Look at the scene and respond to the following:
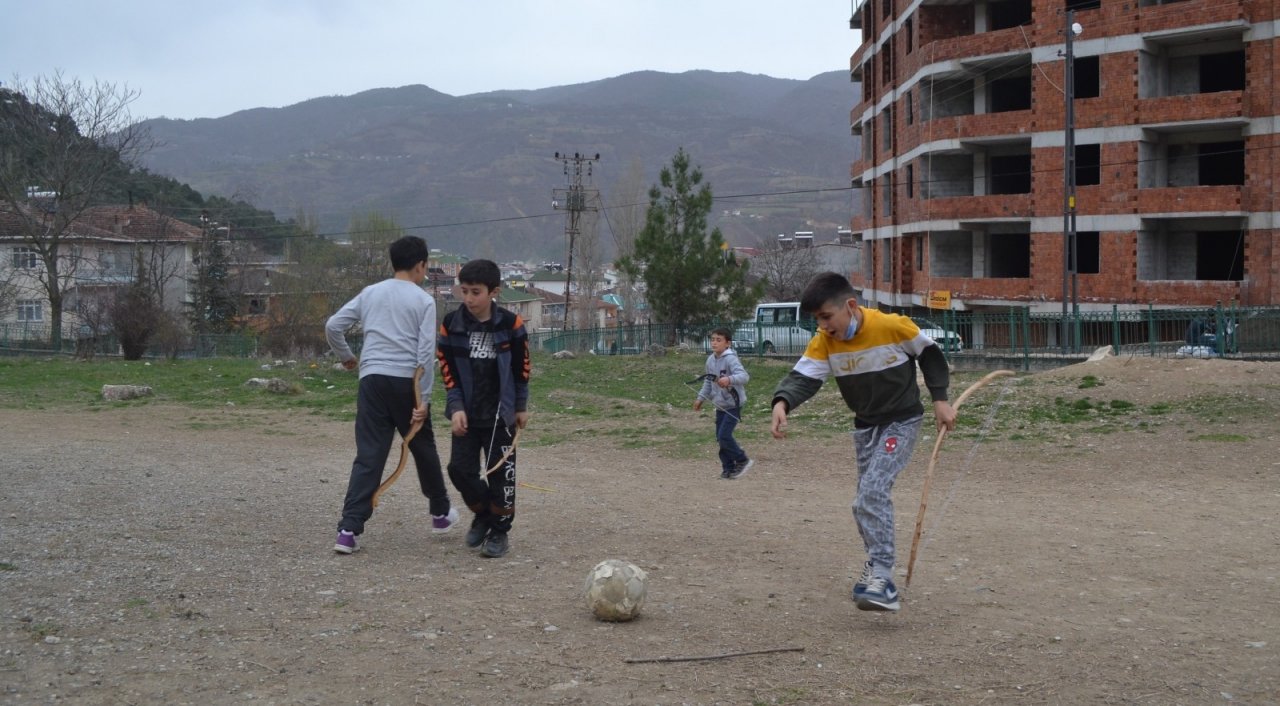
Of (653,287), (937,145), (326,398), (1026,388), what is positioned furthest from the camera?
(937,145)

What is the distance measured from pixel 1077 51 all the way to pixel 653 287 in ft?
52.1

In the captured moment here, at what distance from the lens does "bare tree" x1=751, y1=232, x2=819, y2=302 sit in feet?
244

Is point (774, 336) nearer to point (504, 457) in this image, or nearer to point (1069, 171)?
point (1069, 171)

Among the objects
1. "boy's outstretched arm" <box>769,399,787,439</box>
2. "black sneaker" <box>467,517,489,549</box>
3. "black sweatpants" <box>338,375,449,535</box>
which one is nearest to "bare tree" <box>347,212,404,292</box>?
"black sweatpants" <box>338,375,449,535</box>

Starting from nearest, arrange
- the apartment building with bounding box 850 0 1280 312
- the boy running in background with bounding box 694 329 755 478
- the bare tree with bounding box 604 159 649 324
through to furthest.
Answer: the boy running in background with bounding box 694 329 755 478
the apartment building with bounding box 850 0 1280 312
the bare tree with bounding box 604 159 649 324

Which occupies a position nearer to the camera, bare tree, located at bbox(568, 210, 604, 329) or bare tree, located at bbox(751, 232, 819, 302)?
bare tree, located at bbox(751, 232, 819, 302)

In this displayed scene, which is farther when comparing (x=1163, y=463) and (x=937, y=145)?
(x=937, y=145)

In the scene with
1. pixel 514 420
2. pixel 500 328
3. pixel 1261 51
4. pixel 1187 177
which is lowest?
pixel 514 420

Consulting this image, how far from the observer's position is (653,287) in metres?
34.3

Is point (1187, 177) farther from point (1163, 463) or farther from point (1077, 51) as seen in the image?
point (1163, 463)

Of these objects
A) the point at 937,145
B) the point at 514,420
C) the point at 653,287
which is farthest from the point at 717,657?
the point at 937,145

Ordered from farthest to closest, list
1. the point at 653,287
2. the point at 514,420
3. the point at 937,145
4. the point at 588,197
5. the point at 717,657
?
1. the point at 588,197
2. the point at 937,145
3. the point at 653,287
4. the point at 514,420
5. the point at 717,657

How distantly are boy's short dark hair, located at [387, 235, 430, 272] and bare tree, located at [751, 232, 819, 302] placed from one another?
65.9m

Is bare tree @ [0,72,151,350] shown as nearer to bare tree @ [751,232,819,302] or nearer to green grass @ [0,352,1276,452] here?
green grass @ [0,352,1276,452]
